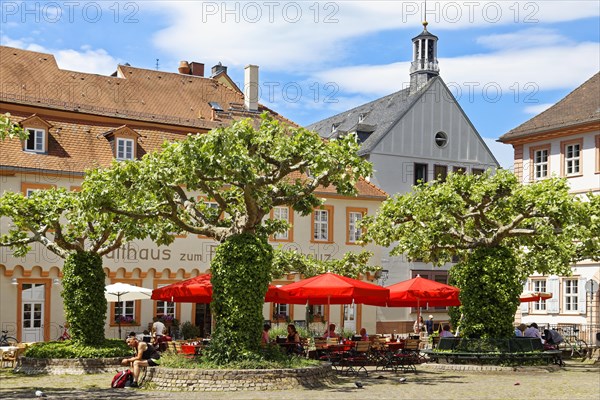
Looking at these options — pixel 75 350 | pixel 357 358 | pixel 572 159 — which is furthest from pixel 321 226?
pixel 75 350

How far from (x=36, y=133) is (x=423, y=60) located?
24.5m

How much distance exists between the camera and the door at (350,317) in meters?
42.4

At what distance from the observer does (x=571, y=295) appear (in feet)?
133

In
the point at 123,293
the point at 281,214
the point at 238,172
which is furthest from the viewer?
the point at 281,214

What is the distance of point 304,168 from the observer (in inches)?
799

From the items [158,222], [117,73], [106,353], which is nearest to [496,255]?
[158,222]

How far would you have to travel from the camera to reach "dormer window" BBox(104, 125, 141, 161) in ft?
122

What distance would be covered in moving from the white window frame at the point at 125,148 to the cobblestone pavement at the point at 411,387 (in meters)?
15.0

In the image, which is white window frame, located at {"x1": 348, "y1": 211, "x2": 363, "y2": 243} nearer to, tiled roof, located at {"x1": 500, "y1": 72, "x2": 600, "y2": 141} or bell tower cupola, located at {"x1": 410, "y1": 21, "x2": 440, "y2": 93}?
tiled roof, located at {"x1": 500, "y1": 72, "x2": 600, "y2": 141}

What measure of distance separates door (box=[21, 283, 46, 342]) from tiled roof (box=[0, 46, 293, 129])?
7427 millimetres

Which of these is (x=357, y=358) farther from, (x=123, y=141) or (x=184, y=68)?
(x=184, y=68)

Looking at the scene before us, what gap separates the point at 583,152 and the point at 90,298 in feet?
80.8

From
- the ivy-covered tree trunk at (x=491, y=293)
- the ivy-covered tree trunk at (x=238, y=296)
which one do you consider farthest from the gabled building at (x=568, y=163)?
the ivy-covered tree trunk at (x=238, y=296)

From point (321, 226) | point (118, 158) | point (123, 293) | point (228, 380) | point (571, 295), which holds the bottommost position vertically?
point (228, 380)
